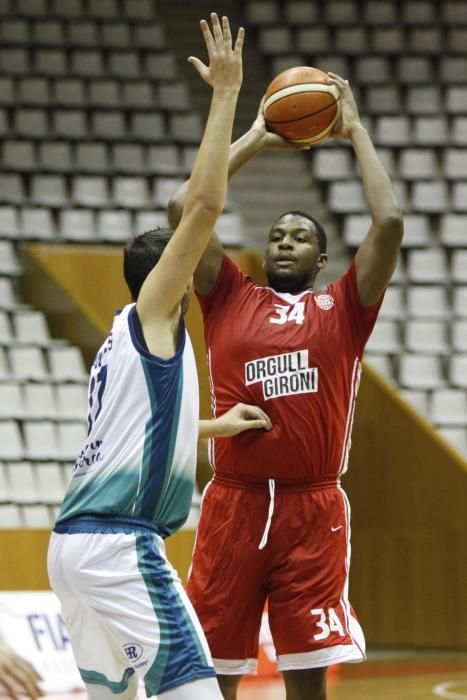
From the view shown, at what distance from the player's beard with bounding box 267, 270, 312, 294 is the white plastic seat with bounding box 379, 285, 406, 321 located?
5.97 metres

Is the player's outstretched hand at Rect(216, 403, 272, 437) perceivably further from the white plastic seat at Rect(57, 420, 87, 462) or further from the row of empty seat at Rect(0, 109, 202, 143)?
the row of empty seat at Rect(0, 109, 202, 143)

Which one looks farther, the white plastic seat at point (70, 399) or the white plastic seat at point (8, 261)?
the white plastic seat at point (8, 261)

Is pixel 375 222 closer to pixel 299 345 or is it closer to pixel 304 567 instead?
pixel 299 345

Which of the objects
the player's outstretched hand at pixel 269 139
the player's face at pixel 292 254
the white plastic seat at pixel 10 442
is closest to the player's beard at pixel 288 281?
the player's face at pixel 292 254

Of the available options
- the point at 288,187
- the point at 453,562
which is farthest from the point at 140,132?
the point at 453,562

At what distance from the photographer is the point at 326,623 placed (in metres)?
4.51

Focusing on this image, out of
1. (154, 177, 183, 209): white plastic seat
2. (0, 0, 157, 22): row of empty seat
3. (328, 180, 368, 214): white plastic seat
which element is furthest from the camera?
(0, 0, 157, 22): row of empty seat

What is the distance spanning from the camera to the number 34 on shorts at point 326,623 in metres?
4.48

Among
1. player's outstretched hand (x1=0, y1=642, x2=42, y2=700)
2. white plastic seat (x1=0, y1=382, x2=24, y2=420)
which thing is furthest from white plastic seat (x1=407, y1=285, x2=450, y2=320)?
player's outstretched hand (x1=0, y1=642, x2=42, y2=700)

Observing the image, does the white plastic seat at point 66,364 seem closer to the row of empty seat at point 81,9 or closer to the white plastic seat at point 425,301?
the white plastic seat at point 425,301

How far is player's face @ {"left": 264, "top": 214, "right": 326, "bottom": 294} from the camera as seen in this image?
478 centimetres

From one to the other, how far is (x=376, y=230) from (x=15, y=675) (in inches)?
94.5

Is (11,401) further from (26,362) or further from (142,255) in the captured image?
(142,255)

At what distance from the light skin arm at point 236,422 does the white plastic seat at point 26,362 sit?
525 centimetres
